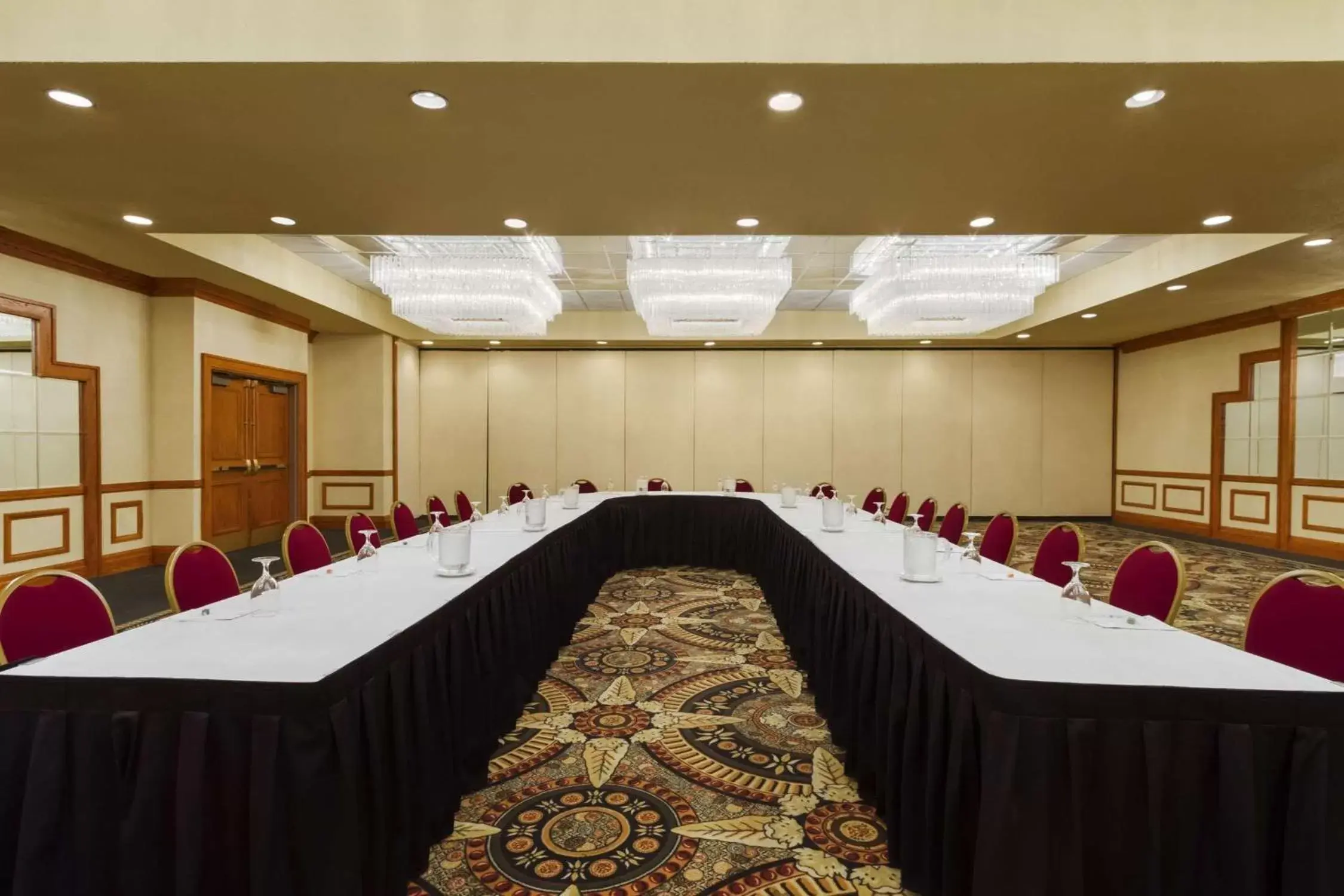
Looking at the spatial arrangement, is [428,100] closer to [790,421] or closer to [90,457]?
→ [90,457]

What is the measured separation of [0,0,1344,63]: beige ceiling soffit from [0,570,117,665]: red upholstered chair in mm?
2094

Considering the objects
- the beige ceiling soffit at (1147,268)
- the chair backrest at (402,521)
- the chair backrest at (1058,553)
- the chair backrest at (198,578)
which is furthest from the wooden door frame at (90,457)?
the beige ceiling soffit at (1147,268)

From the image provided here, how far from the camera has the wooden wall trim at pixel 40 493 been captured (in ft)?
18.0

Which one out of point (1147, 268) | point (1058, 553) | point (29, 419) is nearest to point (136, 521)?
point (29, 419)

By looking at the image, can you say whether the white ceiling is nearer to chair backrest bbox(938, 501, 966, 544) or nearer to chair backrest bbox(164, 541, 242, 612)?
chair backrest bbox(938, 501, 966, 544)

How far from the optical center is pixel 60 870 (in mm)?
1590

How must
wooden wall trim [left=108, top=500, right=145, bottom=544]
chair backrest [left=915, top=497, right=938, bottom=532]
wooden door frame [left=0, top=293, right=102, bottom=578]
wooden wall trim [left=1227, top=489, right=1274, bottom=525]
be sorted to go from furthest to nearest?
wooden wall trim [left=1227, top=489, right=1274, bottom=525] → wooden wall trim [left=108, top=500, right=145, bottom=544] → wooden door frame [left=0, top=293, right=102, bottom=578] → chair backrest [left=915, top=497, right=938, bottom=532]

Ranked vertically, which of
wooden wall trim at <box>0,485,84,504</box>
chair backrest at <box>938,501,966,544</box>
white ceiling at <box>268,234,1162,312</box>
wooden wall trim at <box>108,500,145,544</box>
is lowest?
wooden wall trim at <box>108,500,145,544</box>

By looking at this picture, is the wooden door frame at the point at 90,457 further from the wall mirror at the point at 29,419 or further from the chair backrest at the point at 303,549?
the chair backrest at the point at 303,549

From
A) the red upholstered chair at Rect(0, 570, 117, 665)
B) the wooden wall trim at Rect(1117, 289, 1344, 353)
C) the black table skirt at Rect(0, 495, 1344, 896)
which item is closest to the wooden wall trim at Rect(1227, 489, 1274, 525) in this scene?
the wooden wall trim at Rect(1117, 289, 1344, 353)

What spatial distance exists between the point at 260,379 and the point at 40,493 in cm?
296

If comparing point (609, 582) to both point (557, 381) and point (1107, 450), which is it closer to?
point (557, 381)

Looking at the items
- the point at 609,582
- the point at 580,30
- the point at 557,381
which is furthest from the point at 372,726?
the point at 557,381

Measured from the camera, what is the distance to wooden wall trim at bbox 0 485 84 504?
5473 mm
